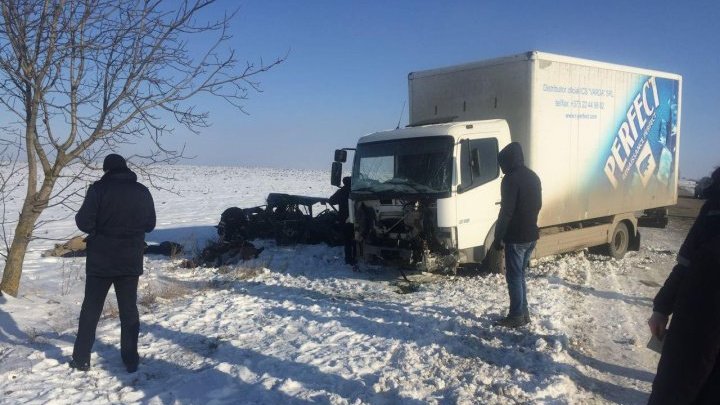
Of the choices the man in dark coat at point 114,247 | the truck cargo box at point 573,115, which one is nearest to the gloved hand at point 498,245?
the truck cargo box at point 573,115

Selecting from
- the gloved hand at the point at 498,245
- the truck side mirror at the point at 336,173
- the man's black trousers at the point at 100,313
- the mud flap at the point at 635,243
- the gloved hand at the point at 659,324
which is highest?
the truck side mirror at the point at 336,173

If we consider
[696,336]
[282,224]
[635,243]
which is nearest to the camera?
[696,336]

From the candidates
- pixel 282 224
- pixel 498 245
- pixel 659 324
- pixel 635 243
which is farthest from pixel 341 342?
pixel 635 243

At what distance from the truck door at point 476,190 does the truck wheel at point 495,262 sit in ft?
1.50

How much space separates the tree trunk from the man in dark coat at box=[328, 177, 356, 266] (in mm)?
4893

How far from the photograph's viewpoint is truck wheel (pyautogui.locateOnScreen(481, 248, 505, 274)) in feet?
28.8

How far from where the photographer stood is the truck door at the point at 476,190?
8.05 m

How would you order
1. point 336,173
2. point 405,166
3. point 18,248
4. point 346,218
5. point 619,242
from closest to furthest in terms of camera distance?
point 18,248, point 405,166, point 336,173, point 346,218, point 619,242

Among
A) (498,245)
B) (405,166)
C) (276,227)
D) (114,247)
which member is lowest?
(276,227)

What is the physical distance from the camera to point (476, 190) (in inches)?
324

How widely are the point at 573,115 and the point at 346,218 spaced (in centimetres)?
477

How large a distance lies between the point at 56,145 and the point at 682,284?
285 inches

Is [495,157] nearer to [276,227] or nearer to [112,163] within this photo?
→ [112,163]

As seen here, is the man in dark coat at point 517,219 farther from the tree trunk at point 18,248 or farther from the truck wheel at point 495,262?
the tree trunk at point 18,248
